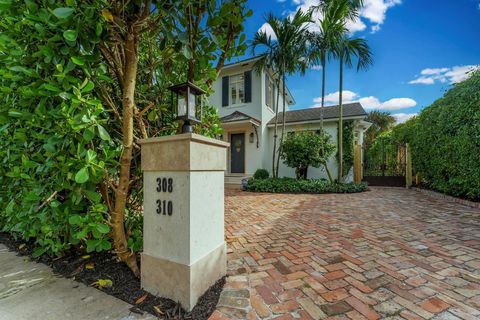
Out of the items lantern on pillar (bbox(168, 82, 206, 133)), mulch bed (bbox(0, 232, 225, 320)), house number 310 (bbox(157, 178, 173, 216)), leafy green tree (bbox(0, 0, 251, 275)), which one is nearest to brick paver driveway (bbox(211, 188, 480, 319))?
mulch bed (bbox(0, 232, 225, 320))

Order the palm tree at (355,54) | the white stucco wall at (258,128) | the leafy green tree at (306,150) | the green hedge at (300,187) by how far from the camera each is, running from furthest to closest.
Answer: the white stucco wall at (258,128), the leafy green tree at (306,150), the palm tree at (355,54), the green hedge at (300,187)

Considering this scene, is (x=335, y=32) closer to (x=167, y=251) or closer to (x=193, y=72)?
(x=193, y=72)

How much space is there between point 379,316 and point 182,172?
177 cm

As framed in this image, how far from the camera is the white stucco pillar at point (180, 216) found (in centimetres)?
153

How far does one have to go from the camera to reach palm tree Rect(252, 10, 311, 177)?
314 inches

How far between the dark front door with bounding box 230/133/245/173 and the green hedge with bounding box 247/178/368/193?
7.00ft

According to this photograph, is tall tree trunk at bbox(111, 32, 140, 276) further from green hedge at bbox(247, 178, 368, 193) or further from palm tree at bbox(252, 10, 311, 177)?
palm tree at bbox(252, 10, 311, 177)

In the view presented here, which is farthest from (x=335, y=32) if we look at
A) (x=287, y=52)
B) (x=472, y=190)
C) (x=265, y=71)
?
(x=472, y=190)

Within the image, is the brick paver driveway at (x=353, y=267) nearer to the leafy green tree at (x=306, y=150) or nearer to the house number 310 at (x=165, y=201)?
the house number 310 at (x=165, y=201)

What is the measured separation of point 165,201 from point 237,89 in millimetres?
9724

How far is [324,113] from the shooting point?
10.5 m

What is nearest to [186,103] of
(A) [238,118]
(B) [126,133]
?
(B) [126,133]

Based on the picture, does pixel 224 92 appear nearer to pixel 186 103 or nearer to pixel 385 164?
pixel 385 164

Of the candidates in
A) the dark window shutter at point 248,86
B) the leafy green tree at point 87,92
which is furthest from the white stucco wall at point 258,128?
the leafy green tree at point 87,92
